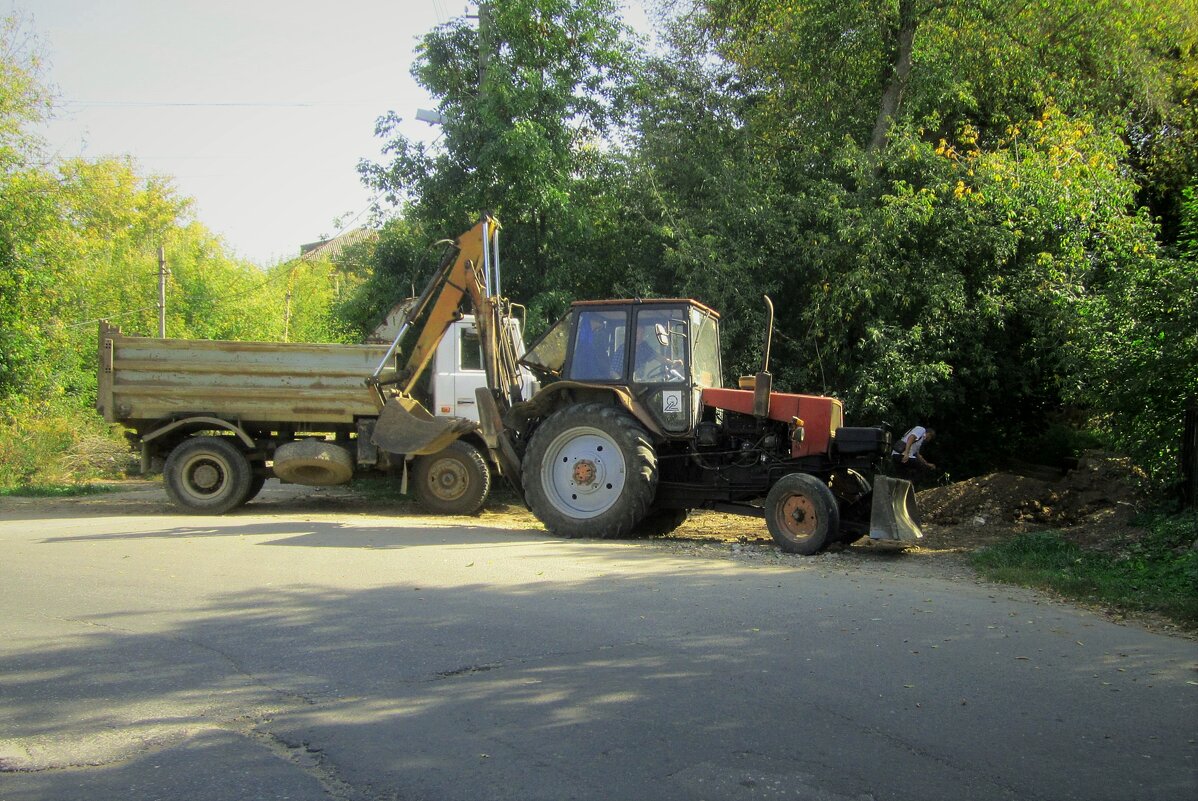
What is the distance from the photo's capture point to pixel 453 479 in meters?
13.3

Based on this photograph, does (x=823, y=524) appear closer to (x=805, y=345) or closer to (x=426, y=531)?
(x=426, y=531)

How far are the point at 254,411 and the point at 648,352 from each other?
5881mm

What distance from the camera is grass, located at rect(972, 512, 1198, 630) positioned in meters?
7.36

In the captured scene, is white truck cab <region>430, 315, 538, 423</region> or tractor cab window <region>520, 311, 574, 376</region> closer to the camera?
tractor cab window <region>520, 311, 574, 376</region>

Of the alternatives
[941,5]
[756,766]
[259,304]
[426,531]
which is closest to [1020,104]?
[941,5]

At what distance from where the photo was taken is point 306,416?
13.3m

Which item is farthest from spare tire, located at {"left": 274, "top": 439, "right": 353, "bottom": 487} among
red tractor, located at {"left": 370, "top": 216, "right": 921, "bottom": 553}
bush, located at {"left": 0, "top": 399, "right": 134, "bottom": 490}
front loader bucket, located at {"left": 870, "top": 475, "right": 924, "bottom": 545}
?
front loader bucket, located at {"left": 870, "top": 475, "right": 924, "bottom": 545}

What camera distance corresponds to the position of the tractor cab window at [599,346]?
36.2ft

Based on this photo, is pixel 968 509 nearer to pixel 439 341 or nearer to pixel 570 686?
pixel 439 341

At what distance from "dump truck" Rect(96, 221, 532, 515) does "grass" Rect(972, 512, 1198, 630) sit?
270 inches

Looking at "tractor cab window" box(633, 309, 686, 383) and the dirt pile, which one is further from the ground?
"tractor cab window" box(633, 309, 686, 383)

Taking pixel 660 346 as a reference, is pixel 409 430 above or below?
below

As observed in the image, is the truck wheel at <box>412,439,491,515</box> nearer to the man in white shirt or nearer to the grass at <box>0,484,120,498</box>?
the man in white shirt

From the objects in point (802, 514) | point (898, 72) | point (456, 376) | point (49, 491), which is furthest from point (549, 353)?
point (49, 491)
